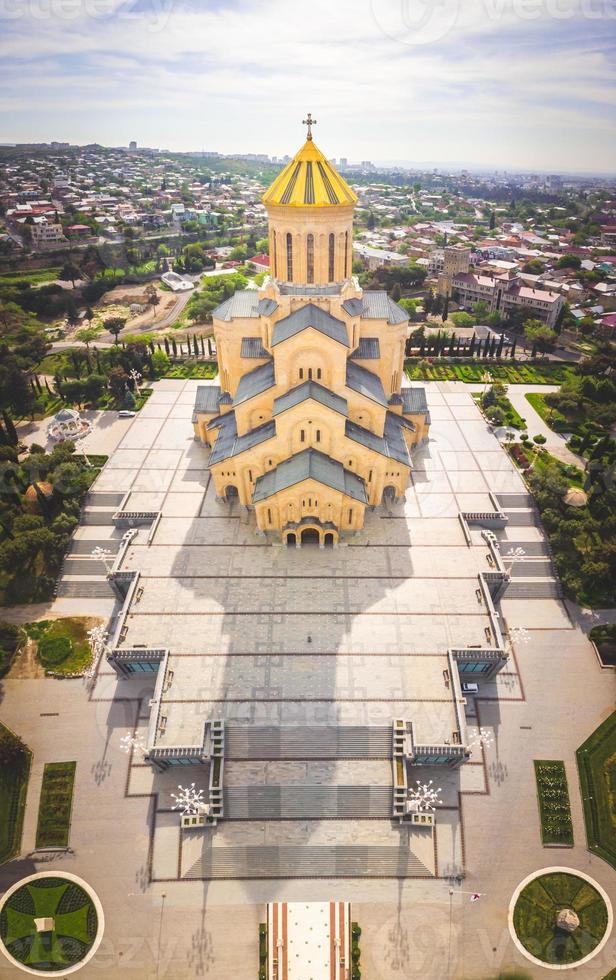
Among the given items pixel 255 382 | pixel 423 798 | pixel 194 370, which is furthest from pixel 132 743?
pixel 194 370

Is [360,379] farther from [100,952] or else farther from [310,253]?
[100,952]

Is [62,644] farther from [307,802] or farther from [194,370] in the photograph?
[194,370]

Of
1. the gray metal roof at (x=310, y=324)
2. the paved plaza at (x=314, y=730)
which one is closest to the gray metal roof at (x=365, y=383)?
the gray metal roof at (x=310, y=324)

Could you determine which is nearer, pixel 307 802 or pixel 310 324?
pixel 307 802

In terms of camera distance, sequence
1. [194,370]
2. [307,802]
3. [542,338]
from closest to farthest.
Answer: [307,802] < [194,370] < [542,338]

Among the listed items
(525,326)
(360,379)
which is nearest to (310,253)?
(360,379)

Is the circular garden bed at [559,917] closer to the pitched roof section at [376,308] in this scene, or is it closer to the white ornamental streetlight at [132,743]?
the white ornamental streetlight at [132,743]
